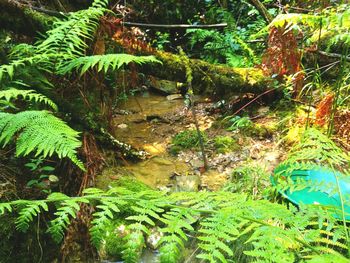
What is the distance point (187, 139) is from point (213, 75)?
80 centimetres

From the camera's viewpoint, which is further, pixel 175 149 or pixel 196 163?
pixel 175 149

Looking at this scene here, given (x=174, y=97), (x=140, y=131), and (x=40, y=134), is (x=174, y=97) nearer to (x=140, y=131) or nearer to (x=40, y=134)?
(x=140, y=131)

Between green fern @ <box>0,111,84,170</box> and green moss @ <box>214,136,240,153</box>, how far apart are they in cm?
177

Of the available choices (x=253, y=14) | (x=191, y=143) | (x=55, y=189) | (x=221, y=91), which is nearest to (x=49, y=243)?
(x=55, y=189)

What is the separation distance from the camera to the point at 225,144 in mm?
3354

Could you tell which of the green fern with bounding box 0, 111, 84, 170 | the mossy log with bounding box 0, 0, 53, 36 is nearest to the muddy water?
the green fern with bounding box 0, 111, 84, 170

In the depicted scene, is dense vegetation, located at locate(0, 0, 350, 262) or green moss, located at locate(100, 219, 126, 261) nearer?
dense vegetation, located at locate(0, 0, 350, 262)

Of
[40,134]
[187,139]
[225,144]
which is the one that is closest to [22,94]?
[40,134]

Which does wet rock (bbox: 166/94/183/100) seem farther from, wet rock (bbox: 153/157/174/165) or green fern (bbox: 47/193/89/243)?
green fern (bbox: 47/193/89/243)

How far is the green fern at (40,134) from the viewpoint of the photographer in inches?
63.8

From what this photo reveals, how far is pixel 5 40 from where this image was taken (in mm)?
3107

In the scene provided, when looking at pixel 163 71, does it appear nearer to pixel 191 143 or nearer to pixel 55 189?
pixel 191 143

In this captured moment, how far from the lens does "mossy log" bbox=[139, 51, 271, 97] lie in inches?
143

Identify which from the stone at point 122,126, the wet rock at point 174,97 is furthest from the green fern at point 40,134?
the wet rock at point 174,97
